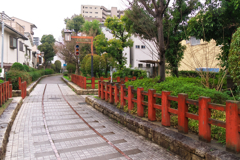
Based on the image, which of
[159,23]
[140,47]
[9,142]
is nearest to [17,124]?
[9,142]

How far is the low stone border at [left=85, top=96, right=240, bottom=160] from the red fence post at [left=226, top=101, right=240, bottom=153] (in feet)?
0.52

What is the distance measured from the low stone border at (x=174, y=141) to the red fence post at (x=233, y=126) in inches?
6.2

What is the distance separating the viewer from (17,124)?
650cm

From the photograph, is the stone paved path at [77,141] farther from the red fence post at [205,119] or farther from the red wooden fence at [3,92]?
the red wooden fence at [3,92]

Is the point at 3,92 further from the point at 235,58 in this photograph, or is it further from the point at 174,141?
the point at 235,58

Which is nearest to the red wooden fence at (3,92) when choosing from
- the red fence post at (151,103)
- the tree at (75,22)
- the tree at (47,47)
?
the red fence post at (151,103)

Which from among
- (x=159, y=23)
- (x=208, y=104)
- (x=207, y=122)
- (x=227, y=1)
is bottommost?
(x=207, y=122)

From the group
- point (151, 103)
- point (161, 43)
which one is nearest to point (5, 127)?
point (151, 103)

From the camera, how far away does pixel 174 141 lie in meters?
4.13

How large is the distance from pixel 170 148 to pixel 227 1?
674cm

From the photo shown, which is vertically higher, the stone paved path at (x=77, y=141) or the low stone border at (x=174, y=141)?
the low stone border at (x=174, y=141)

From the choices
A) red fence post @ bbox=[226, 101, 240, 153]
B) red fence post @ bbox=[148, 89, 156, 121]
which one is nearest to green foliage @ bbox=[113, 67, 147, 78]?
red fence post @ bbox=[148, 89, 156, 121]

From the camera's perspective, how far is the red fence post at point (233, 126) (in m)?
3.22

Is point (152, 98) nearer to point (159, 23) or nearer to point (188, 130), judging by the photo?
point (188, 130)
